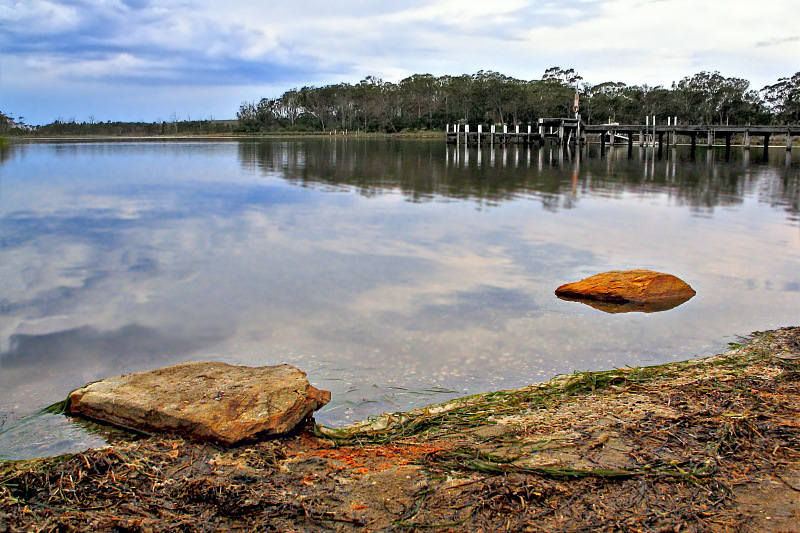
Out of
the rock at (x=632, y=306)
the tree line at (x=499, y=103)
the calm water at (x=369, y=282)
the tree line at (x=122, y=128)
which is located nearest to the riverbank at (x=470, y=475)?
the calm water at (x=369, y=282)

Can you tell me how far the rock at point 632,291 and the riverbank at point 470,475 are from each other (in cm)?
351

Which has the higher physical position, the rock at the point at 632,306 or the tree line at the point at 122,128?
the tree line at the point at 122,128

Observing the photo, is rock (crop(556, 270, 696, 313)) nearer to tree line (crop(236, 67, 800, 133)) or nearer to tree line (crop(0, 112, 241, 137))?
tree line (crop(236, 67, 800, 133))

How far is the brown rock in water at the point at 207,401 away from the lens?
14.2 feet

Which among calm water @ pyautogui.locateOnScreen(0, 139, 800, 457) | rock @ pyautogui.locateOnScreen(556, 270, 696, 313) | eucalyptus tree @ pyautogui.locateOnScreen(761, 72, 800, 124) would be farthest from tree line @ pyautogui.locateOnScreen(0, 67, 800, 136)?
rock @ pyautogui.locateOnScreen(556, 270, 696, 313)

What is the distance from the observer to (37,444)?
4.59m

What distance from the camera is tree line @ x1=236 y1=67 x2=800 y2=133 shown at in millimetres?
76562

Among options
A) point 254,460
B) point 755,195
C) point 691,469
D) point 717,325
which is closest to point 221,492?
point 254,460

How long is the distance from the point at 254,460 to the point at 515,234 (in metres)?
10.2

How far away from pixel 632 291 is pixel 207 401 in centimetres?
580

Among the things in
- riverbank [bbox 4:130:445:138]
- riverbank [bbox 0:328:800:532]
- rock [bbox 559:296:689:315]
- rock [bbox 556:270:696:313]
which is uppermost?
riverbank [bbox 4:130:445:138]

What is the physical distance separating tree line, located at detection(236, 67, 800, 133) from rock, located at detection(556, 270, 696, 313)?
7105 centimetres

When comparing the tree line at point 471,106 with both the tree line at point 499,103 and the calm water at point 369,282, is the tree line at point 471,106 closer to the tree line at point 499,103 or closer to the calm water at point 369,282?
the tree line at point 499,103

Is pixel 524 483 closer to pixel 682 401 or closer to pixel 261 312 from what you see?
pixel 682 401
